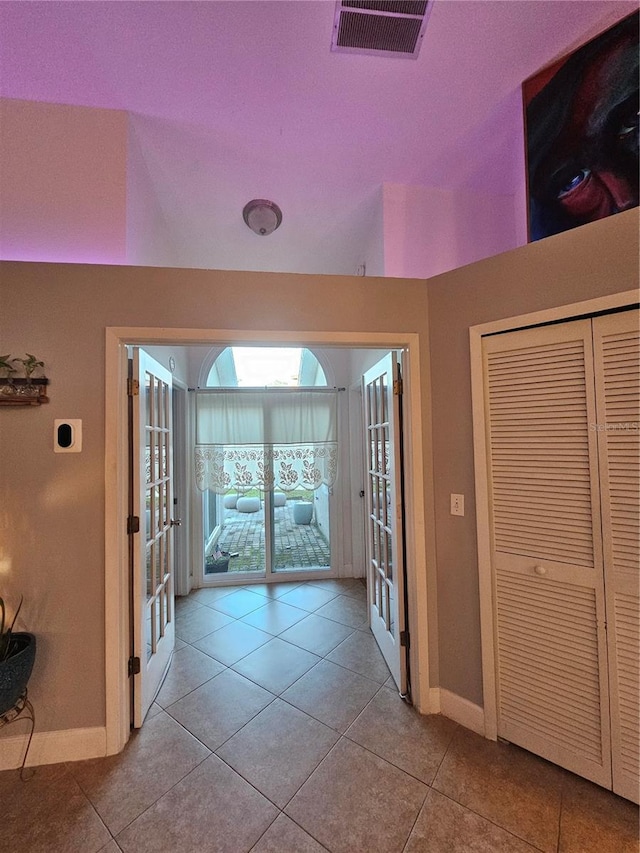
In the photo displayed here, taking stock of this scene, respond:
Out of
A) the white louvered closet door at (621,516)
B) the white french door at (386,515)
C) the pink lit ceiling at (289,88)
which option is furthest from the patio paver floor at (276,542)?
the pink lit ceiling at (289,88)

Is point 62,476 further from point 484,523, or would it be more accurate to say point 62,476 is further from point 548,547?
point 548,547

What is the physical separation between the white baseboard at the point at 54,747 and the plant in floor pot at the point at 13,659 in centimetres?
30

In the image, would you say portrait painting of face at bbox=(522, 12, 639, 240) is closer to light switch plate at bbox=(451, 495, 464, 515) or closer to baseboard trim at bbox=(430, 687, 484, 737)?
light switch plate at bbox=(451, 495, 464, 515)

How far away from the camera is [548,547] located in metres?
1.52

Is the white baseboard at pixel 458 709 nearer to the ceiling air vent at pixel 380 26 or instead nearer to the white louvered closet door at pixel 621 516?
the white louvered closet door at pixel 621 516

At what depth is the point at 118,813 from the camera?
53.1 inches

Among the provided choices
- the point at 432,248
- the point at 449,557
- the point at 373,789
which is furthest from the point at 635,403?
the point at 373,789

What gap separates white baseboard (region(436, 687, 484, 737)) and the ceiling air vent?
321 centimetres

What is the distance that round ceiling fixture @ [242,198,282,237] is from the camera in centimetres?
246

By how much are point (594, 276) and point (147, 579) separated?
2729mm

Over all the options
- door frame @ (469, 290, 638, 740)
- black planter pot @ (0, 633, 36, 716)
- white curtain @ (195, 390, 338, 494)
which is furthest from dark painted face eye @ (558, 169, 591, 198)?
black planter pot @ (0, 633, 36, 716)

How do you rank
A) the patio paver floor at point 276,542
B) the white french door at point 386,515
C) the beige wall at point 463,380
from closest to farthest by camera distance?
the beige wall at point 463,380, the white french door at point 386,515, the patio paver floor at point 276,542

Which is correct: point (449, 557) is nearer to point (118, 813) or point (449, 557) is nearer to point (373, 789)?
point (373, 789)

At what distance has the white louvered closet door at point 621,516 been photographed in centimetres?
132
